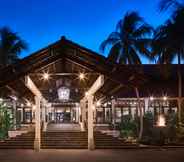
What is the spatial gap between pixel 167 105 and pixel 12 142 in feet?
60.8

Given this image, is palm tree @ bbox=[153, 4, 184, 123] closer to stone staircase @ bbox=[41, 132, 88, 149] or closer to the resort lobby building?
the resort lobby building

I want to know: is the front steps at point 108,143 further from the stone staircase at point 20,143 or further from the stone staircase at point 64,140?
the stone staircase at point 20,143

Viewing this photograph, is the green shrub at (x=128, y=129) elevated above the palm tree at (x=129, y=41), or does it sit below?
below

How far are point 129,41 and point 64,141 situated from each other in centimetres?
1445

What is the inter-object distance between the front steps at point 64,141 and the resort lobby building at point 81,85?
0.49m

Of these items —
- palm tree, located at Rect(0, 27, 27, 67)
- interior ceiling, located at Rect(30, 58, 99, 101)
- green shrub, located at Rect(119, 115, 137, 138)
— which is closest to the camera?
interior ceiling, located at Rect(30, 58, 99, 101)

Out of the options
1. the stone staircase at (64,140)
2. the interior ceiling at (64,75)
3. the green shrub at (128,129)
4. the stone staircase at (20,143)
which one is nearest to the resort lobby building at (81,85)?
the interior ceiling at (64,75)

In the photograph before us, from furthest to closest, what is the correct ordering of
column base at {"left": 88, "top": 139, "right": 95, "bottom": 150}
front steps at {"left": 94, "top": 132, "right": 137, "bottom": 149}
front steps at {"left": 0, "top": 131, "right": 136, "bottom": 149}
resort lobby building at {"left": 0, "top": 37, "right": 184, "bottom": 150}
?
front steps at {"left": 0, "top": 131, "right": 136, "bottom": 149}
front steps at {"left": 94, "top": 132, "right": 137, "bottom": 149}
column base at {"left": 88, "top": 139, "right": 95, "bottom": 150}
resort lobby building at {"left": 0, "top": 37, "right": 184, "bottom": 150}

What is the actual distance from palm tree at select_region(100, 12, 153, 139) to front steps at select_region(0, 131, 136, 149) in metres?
11.7

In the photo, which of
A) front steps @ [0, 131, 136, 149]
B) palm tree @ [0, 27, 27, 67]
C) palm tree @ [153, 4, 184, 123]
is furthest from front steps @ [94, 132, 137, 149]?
palm tree @ [0, 27, 27, 67]

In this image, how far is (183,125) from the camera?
27.5 m

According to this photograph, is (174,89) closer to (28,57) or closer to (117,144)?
(117,144)

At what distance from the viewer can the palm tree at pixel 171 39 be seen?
2673cm

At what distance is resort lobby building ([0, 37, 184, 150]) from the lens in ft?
64.3
